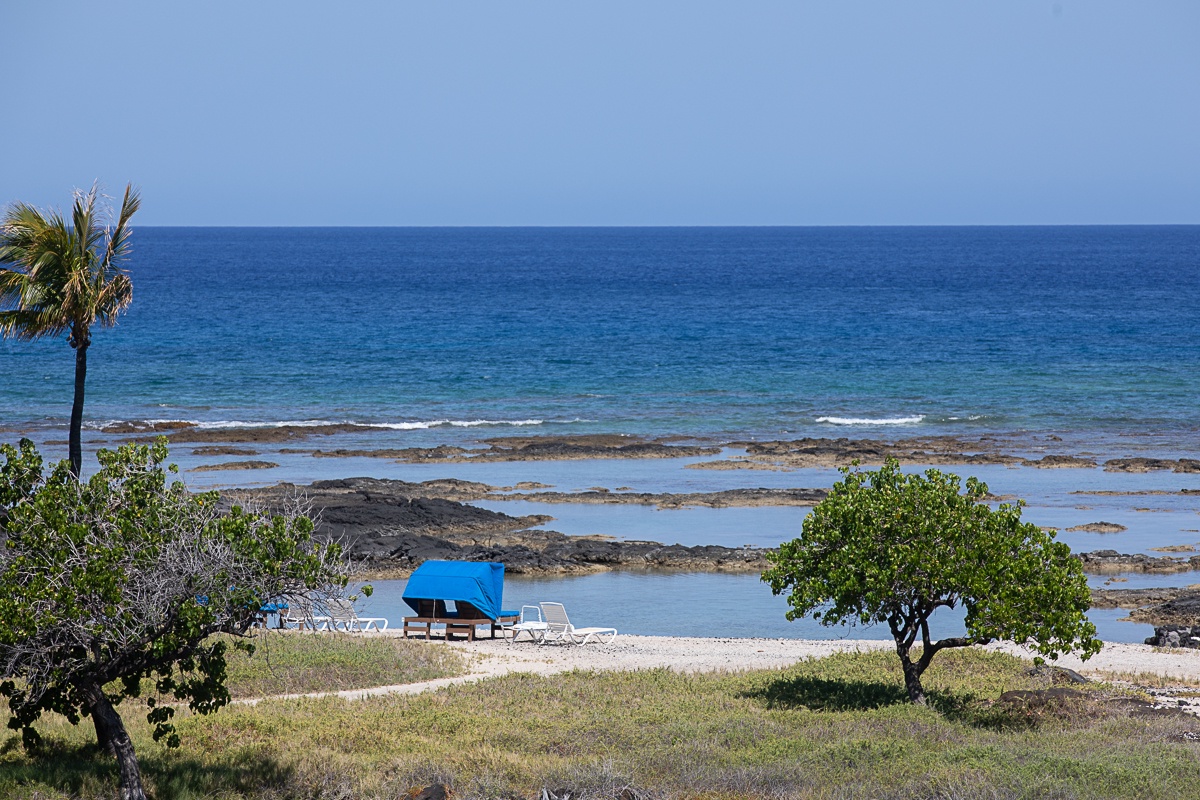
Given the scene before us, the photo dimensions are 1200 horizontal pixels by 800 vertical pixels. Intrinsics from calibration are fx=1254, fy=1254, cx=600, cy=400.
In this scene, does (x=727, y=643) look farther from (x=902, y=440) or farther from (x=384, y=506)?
(x=902, y=440)

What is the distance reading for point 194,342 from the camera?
77.2 meters

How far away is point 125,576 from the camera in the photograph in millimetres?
10531

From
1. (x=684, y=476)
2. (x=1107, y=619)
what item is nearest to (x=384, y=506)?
(x=684, y=476)

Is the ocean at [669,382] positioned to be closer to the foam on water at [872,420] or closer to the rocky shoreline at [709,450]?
the foam on water at [872,420]

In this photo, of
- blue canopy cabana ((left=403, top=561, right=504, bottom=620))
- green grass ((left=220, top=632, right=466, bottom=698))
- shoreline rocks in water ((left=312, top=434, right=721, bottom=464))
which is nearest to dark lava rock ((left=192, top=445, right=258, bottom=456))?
shoreline rocks in water ((left=312, top=434, right=721, bottom=464))

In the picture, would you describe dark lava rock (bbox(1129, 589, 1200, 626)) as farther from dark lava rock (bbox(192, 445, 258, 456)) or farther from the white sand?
dark lava rock (bbox(192, 445, 258, 456))

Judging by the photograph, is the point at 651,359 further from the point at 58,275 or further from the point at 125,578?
the point at 125,578

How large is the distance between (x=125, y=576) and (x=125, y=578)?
0.06 ft

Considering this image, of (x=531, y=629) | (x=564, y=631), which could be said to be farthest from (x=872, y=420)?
(x=531, y=629)

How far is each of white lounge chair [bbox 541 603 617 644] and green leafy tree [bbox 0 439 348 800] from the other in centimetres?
1018

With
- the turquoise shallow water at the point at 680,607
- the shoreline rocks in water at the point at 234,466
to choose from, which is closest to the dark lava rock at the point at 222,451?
the shoreline rocks in water at the point at 234,466

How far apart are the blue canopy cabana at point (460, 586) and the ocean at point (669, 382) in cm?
252

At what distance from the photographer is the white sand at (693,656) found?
1914cm

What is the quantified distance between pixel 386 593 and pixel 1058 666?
45.4 feet
